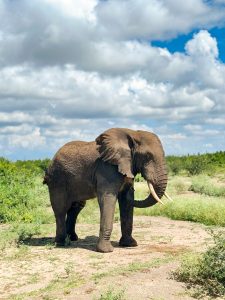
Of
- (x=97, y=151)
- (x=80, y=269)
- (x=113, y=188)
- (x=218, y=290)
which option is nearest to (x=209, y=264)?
(x=218, y=290)

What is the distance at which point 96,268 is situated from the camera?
29.6 ft

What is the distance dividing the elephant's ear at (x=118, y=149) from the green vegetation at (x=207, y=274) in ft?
8.44

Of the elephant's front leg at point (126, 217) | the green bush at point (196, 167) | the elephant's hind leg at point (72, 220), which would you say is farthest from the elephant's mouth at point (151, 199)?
the green bush at point (196, 167)

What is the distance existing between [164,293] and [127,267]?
1429 mm

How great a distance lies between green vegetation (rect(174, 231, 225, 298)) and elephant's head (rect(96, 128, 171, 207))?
213 centimetres

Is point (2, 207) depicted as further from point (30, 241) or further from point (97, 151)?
point (97, 151)

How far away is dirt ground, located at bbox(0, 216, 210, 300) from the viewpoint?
7613 millimetres

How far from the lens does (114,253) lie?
10.2 m

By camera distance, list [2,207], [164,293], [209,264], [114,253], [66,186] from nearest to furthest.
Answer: [164,293], [209,264], [114,253], [66,186], [2,207]

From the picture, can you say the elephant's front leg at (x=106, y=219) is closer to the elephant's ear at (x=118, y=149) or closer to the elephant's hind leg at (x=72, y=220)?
the elephant's ear at (x=118, y=149)

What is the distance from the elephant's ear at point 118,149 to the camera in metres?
10.3

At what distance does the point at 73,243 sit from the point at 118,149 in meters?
2.62

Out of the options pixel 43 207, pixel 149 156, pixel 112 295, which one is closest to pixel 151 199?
pixel 149 156

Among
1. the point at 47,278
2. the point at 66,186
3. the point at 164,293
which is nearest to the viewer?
the point at 164,293
